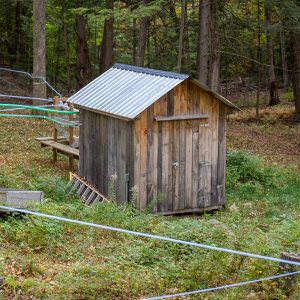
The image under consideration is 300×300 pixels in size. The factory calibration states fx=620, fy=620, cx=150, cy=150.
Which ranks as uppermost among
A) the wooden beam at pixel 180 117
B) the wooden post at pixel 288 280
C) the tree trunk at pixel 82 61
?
the tree trunk at pixel 82 61

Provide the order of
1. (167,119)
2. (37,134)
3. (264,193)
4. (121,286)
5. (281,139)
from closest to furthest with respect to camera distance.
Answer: (121,286) < (167,119) < (264,193) < (37,134) < (281,139)

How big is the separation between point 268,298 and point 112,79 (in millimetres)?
8151

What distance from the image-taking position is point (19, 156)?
1642 centimetres

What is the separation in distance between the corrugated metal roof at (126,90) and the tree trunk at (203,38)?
743 cm

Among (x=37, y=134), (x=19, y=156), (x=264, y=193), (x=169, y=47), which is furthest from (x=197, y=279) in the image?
(x=169, y=47)

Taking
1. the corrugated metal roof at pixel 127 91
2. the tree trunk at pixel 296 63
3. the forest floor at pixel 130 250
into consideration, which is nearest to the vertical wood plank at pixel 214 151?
the corrugated metal roof at pixel 127 91

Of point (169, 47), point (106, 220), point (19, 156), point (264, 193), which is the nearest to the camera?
point (106, 220)

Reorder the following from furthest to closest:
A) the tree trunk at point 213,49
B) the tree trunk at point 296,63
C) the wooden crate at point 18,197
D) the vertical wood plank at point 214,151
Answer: the tree trunk at point 296,63 < the tree trunk at point 213,49 < the vertical wood plank at point 214,151 < the wooden crate at point 18,197

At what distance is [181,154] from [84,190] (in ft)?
7.78

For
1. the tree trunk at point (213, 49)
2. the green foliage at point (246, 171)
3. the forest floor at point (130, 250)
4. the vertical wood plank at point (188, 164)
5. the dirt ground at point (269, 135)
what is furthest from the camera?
the tree trunk at point (213, 49)

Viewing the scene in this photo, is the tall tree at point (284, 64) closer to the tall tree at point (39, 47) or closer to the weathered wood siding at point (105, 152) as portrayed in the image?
the tall tree at point (39, 47)

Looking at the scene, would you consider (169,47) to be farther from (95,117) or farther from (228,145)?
(95,117)

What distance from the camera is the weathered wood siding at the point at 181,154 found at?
11844mm

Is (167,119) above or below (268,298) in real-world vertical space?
above
